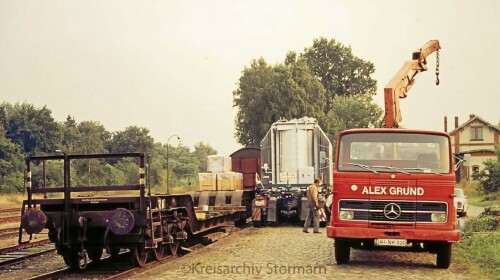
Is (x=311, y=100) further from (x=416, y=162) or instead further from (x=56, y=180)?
(x=416, y=162)

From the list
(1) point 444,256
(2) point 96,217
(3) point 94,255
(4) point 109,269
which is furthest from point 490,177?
(2) point 96,217

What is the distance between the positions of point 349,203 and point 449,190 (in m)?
1.76

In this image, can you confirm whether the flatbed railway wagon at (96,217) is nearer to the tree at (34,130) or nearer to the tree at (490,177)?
the tree at (490,177)

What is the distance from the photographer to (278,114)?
60.0 metres

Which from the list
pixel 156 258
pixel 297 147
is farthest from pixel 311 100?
pixel 156 258

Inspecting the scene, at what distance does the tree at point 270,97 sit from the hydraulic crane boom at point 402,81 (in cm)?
3720

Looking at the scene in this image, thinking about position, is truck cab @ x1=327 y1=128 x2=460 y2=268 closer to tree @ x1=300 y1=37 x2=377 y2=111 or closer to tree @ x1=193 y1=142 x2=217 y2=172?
tree @ x1=300 y1=37 x2=377 y2=111

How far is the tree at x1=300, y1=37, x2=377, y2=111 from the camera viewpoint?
76062 millimetres

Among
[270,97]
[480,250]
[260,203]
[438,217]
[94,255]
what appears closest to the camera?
[438,217]

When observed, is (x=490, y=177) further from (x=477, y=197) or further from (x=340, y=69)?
(x=340, y=69)

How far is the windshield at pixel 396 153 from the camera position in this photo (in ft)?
40.6

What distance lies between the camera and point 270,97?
60594 millimetres

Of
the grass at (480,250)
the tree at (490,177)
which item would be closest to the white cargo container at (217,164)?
the grass at (480,250)

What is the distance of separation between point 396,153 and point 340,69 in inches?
2533
